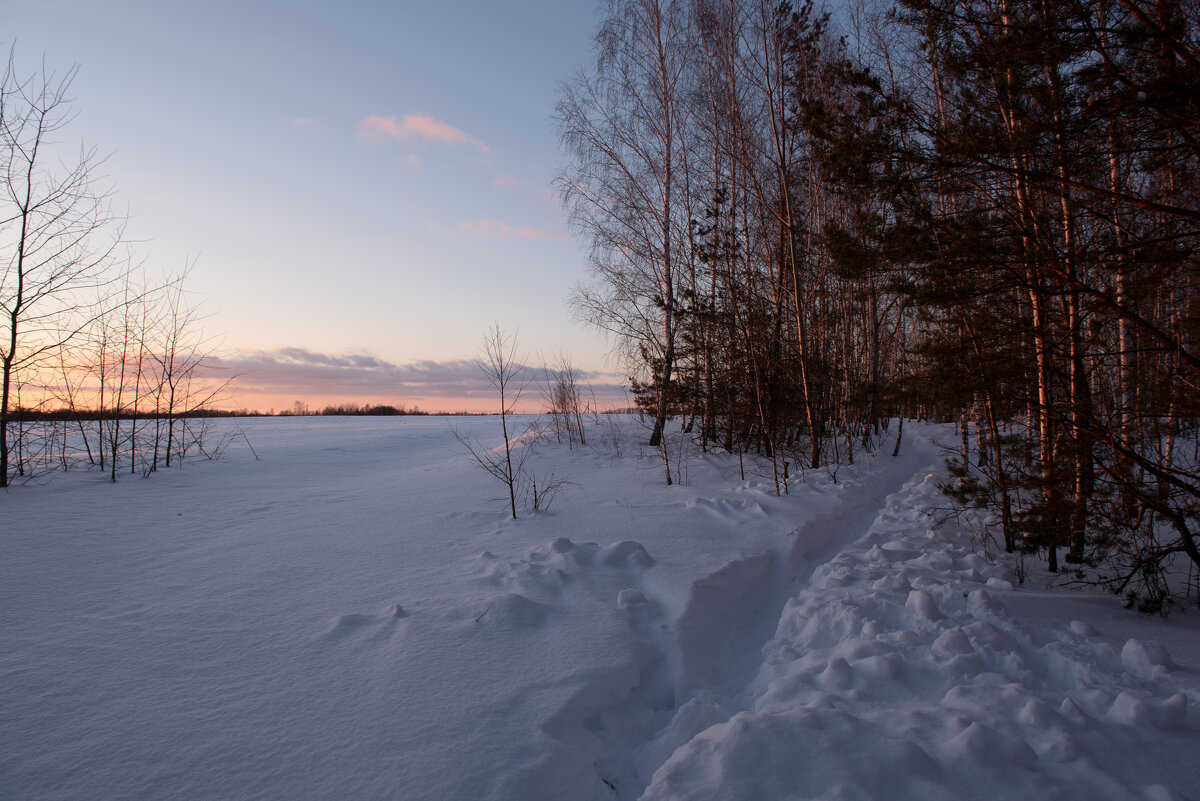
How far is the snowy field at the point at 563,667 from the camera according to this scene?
6.10ft

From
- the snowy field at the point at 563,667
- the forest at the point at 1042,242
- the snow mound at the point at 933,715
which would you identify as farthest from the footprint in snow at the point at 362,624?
the forest at the point at 1042,242

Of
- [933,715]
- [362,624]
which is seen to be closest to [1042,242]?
[933,715]

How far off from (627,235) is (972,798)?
995 cm

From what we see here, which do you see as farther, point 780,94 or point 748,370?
point 748,370

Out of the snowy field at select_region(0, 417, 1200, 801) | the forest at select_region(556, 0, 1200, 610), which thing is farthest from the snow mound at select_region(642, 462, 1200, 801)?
the forest at select_region(556, 0, 1200, 610)

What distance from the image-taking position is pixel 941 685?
2490 millimetres

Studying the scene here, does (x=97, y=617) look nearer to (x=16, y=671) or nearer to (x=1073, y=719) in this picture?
(x=16, y=671)

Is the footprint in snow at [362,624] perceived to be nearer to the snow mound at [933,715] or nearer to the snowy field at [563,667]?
the snowy field at [563,667]

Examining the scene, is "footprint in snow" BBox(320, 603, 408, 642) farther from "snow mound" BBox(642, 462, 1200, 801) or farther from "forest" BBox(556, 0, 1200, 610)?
"forest" BBox(556, 0, 1200, 610)

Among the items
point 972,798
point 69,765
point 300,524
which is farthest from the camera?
point 300,524

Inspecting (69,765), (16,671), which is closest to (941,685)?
(69,765)

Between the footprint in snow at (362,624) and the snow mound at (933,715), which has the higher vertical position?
the footprint in snow at (362,624)

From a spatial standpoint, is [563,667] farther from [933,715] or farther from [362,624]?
[933,715]

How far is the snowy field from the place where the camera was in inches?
73.2
